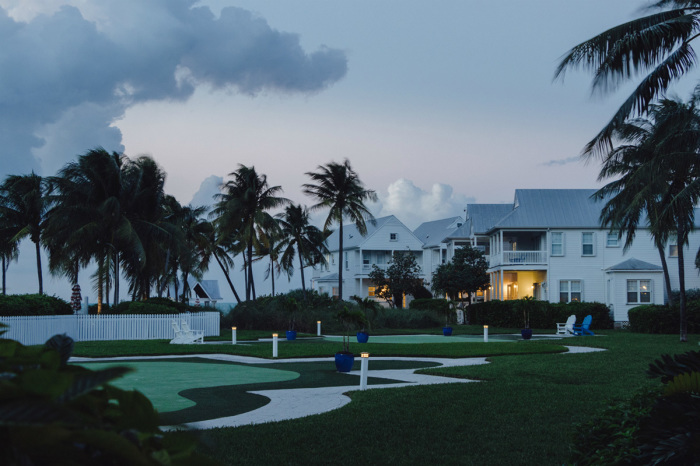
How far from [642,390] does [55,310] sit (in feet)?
101

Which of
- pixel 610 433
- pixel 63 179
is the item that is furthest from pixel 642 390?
pixel 63 179

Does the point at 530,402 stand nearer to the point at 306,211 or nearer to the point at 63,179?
the point at 63,179

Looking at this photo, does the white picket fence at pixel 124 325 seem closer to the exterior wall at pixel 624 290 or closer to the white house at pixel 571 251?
the white house at pixel 571 251

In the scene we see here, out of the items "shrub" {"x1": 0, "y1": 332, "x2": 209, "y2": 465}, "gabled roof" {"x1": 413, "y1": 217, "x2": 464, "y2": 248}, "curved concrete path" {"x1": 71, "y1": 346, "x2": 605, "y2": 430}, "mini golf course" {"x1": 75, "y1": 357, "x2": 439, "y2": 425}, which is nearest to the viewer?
"shrub" {"x1": 0, "y1": 332, "x2": 209, "y2": 465}

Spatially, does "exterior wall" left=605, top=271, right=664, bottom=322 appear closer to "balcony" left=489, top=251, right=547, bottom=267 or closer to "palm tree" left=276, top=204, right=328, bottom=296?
"balcony" left=489, top=251, right=547, bottom=267

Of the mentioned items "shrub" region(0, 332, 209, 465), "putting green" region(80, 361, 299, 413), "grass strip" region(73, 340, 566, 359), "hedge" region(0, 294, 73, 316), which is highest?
→ "shrub" region(0, 332, 209, 465)

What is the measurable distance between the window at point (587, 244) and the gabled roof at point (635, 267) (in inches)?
112

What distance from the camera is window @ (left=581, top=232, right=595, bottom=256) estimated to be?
1956 inches

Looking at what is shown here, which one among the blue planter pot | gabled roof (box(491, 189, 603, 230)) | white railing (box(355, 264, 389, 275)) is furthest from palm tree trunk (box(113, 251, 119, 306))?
white railing (box(355, 264, 389, 275))

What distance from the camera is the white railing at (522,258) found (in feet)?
164

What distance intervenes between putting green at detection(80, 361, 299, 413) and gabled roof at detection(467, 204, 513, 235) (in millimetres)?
39755

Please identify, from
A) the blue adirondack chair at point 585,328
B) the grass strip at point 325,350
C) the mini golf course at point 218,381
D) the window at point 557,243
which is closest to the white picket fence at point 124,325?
the grass strip at point 325,350

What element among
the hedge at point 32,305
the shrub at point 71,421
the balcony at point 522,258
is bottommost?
the hedge at point 32,305

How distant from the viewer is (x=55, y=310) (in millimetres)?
32969
